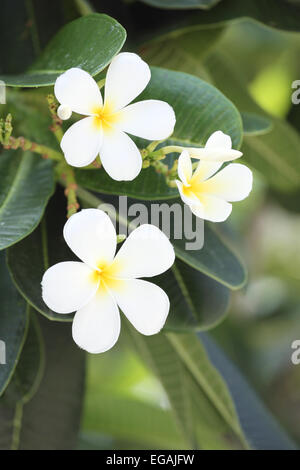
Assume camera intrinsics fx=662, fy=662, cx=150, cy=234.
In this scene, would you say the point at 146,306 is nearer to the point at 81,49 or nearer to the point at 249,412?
the point at 81,49

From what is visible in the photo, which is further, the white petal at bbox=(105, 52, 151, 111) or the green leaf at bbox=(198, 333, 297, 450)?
the green leaf at bbox=(198, 333, 297, 450)

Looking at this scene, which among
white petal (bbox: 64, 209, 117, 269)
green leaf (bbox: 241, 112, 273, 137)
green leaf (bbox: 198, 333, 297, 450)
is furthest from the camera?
green leaf (bbox: 198, 333, 297, 450)

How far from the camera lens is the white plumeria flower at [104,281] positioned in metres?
0.48

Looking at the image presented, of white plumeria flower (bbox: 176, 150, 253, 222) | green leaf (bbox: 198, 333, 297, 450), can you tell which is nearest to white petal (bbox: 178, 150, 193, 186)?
white plumeria flower (bbox: 176, 150, 253, 222)

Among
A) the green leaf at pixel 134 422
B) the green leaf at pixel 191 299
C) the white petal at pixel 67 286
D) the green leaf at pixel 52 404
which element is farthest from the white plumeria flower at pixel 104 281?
the green leaf at pixel 134 422

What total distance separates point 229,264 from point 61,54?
0.27 meters

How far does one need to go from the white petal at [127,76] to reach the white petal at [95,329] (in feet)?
0.55

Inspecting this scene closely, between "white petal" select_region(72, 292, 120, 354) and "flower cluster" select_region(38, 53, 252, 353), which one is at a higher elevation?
"flower cluster" select_region(38, 53, 252, 353)

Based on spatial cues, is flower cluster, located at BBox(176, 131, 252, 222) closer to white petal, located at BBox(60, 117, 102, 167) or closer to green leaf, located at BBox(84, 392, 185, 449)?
white petal, located at BBox(60, 117, 102, 167)

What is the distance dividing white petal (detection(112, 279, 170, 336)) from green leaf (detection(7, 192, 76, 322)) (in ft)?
0.33

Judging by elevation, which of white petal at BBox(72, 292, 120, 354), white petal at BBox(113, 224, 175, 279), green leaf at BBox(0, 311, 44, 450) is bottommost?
green leaf at BBox(0, 311, 44, 450)

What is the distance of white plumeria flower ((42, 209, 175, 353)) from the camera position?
0.48 meters
